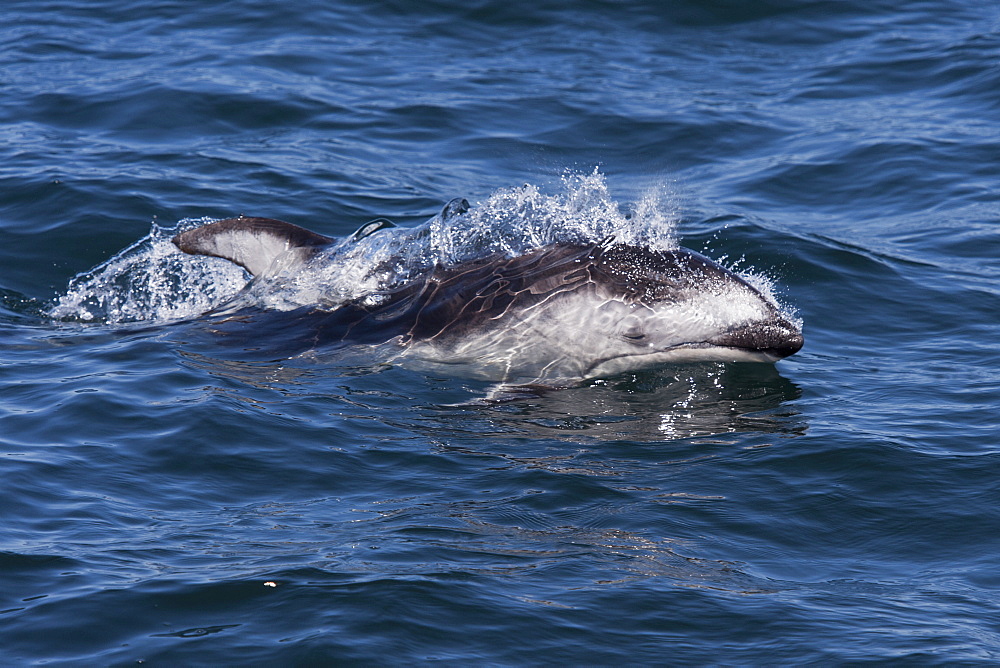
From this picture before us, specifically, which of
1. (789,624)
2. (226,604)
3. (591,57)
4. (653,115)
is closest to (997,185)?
(653,115)

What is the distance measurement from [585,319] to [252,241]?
2.82 metres

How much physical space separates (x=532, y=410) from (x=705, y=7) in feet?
43.4

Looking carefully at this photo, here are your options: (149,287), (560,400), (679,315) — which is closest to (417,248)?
(560,400)

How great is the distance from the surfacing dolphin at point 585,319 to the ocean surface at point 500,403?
20 centimetres

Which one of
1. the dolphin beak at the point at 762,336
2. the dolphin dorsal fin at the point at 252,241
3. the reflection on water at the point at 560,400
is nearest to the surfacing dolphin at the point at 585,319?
the dolphin beak at the point at 762,336

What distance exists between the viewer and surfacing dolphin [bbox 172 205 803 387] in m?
8.41

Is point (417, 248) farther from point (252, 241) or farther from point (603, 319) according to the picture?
point (603, 319)

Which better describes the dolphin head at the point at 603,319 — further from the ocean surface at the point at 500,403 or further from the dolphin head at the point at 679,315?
the ocean surface at the point at 500,403

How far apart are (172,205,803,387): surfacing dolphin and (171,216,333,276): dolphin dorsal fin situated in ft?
3.94

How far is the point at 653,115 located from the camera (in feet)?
53.4

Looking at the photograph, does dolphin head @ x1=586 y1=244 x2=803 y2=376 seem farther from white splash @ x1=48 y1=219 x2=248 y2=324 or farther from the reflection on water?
white splash @ x1=48 y1=219 x2=248 y2=324

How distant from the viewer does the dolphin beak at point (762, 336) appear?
27.5 ft

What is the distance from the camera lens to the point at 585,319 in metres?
8.52

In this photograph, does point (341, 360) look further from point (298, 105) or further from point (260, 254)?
point (298, 105)
